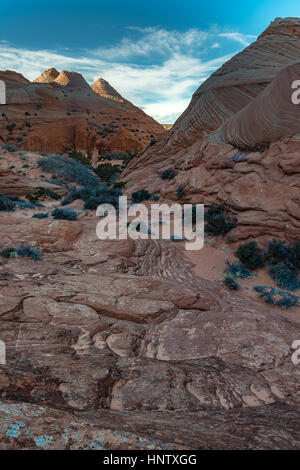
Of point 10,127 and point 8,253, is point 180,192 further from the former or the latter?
point 10,127

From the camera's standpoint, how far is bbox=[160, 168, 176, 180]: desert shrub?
13.1 m

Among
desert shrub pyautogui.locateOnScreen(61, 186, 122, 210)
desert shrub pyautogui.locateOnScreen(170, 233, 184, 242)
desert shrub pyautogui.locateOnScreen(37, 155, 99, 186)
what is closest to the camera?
desert shrub pyautogui.locateOnScreen(170, 233, 184, 242)

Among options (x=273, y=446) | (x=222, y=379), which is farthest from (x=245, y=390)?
(x=273, y=446)

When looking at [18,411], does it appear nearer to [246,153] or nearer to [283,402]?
[283,402]

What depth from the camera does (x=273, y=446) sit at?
59.1 inches

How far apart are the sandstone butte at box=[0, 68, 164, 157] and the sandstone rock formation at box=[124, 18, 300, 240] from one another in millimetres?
23326

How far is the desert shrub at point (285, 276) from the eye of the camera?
633 cm

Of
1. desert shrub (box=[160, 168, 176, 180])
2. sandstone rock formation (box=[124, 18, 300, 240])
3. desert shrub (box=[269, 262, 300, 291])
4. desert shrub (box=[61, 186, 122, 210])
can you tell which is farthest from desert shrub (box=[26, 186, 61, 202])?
desert shrub (box=[269, 262, 300, 291])

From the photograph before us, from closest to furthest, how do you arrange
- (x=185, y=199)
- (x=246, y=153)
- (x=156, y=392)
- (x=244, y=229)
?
(x=156, y=392)
(x=244, y=229)
(x=246, y=153)
(x=185, y=199)

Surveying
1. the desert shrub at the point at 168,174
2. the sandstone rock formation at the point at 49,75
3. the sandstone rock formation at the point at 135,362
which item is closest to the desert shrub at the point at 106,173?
the desert shrub at the point at 168,174

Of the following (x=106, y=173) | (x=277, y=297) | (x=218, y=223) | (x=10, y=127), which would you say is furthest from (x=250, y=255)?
(x=10, y=127)

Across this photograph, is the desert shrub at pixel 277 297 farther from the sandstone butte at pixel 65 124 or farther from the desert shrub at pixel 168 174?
the sandstone butte at pixel 65 124

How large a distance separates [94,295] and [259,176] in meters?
7.27

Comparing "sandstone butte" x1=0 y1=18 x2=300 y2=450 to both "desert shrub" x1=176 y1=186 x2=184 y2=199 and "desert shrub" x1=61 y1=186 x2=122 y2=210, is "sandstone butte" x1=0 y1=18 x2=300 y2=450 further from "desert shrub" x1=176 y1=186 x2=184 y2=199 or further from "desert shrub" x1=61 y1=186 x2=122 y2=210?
"desert shrub" x1=61 y1=186 x2=122 y2=210
